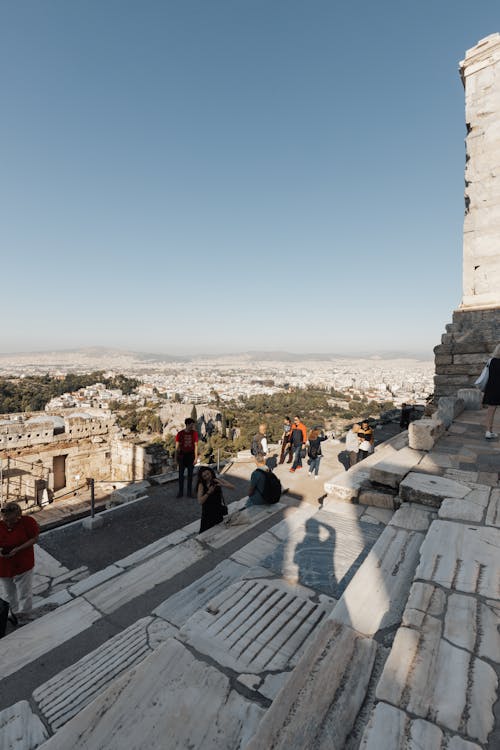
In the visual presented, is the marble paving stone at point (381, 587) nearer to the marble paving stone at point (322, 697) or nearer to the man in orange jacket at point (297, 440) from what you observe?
the marble paving stone at point (322, 697)

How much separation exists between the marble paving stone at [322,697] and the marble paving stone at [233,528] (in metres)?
2.14

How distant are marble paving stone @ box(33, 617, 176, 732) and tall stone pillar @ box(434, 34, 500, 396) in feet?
26.5

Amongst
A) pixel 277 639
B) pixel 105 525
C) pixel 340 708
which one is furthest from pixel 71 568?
pixel 340 708

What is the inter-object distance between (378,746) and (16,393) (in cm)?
4337

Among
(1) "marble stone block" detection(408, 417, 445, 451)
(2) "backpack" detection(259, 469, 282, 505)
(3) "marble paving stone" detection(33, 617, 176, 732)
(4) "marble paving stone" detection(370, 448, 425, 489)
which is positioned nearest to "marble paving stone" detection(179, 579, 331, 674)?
(3) "marble paving stone" detection(33, 617, 176, 732)

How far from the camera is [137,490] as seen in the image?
20.8ft

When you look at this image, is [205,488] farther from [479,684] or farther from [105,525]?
[479,684]

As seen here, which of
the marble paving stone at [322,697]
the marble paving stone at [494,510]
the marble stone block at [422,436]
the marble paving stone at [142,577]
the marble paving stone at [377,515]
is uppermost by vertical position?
the marble stone block at [422,436]

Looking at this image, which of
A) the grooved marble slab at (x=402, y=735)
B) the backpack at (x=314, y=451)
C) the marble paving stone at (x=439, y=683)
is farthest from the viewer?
the backpack at (x=314, y=451)

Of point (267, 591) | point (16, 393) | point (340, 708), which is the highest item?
point (340, 708)

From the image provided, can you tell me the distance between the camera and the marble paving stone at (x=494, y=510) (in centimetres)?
257

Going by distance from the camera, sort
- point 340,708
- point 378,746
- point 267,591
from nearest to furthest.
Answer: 1. point 378,746
2. point 340,708
3. point 267,591

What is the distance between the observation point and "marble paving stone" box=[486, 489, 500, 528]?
2.57 meters

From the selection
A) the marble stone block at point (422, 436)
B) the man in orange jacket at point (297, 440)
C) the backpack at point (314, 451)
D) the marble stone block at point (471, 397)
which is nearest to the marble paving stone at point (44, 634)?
the marble stone block at point (422, 436)
